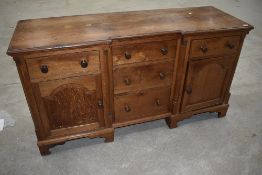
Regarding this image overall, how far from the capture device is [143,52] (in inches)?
63.8

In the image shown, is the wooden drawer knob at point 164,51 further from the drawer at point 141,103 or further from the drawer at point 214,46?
the drawer at point 141,103

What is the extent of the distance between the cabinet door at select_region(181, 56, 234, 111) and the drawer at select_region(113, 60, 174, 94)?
0.18 m

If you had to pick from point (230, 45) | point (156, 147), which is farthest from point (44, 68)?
point (230, 45)

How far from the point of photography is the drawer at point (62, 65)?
143 cm

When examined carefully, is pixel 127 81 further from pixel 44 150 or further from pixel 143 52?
pixel 44 150

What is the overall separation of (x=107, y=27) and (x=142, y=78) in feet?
1.43

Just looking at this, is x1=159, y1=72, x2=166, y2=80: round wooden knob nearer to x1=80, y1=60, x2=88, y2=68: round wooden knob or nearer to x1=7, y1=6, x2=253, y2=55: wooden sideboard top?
x1=7, y1=6, x2=253, y2=55: wooden sideboard top

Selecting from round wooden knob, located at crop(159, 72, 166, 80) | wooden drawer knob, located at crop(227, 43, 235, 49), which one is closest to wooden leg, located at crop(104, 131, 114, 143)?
round wooden knob, located at crop(159, 72, 166, 80)

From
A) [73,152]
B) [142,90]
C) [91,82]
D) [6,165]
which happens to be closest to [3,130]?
[6,165]

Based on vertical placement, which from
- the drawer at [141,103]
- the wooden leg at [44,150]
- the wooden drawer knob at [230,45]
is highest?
the wooden drawer knob at [230,45]

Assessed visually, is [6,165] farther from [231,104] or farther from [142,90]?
[231,104]

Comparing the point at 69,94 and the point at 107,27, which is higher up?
the point at 107,27

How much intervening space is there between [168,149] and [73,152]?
736 millimetres

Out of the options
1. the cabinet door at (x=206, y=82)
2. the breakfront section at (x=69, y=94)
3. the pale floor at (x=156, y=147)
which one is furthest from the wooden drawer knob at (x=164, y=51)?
the pale floor at (x=156, y=147)
